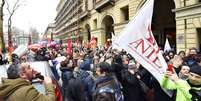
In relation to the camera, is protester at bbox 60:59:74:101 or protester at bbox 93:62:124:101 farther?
protester at bbox 60:59:74:101

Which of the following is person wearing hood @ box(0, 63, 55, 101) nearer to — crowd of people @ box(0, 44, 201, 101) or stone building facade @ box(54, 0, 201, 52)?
crowd of people @ box(0, 44, 201, 101)

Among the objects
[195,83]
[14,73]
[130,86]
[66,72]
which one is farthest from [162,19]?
[14,73]

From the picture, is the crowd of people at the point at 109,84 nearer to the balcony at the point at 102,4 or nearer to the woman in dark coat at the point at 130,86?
the woman in dark coat at the point at 130,86

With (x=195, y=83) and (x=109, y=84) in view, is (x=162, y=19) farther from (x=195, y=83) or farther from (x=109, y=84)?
(x=109, y=84)

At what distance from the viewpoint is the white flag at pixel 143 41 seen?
20.9ft

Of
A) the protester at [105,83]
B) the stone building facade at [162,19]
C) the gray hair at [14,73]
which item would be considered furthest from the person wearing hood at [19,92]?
the stone building facade at [162,19]

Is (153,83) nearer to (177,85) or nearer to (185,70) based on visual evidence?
(185,70)

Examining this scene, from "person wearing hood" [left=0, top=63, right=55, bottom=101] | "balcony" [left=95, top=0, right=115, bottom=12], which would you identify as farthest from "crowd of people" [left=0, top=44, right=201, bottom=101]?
"balcony" [left=95, top=0, right=115, bottom=12]

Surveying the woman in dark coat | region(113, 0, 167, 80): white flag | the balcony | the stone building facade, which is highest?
the balcony

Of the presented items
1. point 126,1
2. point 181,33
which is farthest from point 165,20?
point 181,33

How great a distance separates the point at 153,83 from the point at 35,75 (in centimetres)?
233

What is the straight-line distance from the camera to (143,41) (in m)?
6.55

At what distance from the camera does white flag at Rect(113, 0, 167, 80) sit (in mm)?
6381

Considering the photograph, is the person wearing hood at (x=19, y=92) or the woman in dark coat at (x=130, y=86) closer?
the person wearing hood at (x=19, y=92)
